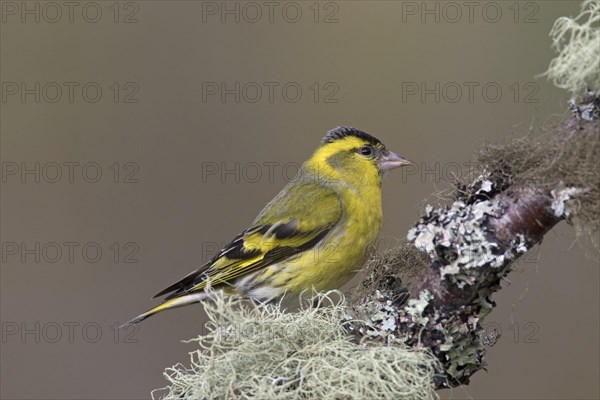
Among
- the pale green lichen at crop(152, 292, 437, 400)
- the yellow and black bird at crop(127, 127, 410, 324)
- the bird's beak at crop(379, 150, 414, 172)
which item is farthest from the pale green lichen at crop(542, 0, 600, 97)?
the bird's beak at crop(379, 150, 414, 172)

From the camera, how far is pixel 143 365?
5.94m

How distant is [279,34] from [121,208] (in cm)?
194

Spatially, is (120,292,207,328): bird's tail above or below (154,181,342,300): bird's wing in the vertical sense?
below

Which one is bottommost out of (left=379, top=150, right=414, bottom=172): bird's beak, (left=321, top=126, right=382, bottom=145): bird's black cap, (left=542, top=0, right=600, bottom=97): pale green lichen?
(left=379, top=150, right=414, bottom=172): bird's beak

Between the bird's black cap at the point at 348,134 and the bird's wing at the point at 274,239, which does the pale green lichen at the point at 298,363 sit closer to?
the bird's wing at the point at 274,239

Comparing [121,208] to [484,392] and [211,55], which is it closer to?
[211,55]

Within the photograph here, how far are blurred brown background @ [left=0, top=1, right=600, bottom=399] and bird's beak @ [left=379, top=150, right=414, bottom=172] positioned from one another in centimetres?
115

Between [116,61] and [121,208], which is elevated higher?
[116,61]

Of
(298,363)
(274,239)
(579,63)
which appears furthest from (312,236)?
(579,63)

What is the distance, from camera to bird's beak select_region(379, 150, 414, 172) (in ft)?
15.4

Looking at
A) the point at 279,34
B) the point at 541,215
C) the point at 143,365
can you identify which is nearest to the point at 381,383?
the point at 541,215

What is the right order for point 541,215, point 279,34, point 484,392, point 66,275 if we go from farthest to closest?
point 279,34 → point 66,275 → point 484,392 → point 541,215

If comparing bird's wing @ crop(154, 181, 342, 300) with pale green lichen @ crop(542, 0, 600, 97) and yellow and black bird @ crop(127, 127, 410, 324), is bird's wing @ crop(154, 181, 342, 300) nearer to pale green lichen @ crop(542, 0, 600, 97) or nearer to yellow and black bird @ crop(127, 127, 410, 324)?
yellow and black bird @ crop(127, 127, 410, 324)

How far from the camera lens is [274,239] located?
4.42 metres
